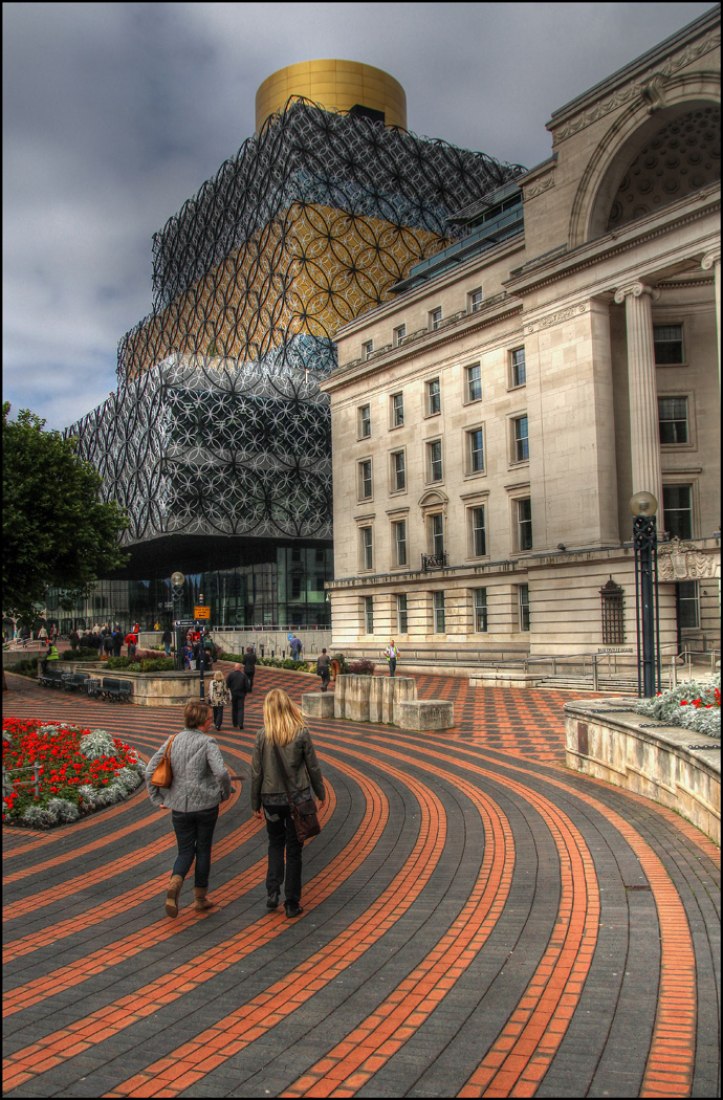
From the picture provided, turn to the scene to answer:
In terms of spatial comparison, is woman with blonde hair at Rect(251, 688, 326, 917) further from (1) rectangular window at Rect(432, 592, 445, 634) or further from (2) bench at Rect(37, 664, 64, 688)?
(1) rectangular window at Rect(432, 592, 445, 634)

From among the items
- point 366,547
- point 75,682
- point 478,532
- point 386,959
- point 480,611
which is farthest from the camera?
point 366,547

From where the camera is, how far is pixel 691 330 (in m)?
36.8

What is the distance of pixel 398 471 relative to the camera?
49500 mm

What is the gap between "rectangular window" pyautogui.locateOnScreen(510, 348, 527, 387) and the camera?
41.4 metres

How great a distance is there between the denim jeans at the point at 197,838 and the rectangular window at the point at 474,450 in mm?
37101

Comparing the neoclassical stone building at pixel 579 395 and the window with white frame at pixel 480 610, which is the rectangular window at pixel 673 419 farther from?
the window with white frame at pixel 480 610

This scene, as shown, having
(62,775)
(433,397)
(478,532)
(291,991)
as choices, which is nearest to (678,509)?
(478,532)

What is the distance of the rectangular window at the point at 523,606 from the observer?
40.9 metres

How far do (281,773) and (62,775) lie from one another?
20.6 ft

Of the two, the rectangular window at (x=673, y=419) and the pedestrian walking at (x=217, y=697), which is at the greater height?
the rectangular window at (x=673, y=419)

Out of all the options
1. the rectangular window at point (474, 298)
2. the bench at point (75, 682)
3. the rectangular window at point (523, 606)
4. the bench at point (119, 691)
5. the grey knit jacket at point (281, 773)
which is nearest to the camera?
the grey knit jacket at point (281, 773)

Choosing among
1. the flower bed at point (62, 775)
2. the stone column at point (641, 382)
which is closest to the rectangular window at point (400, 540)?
the stone column at point (641, 382)

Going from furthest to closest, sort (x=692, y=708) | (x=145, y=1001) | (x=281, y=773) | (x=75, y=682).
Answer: (x=75, y=682), (x=692, y=708), (x=281, y=773), (x=145, y=1001)

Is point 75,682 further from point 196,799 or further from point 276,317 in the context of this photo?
point 276,317
